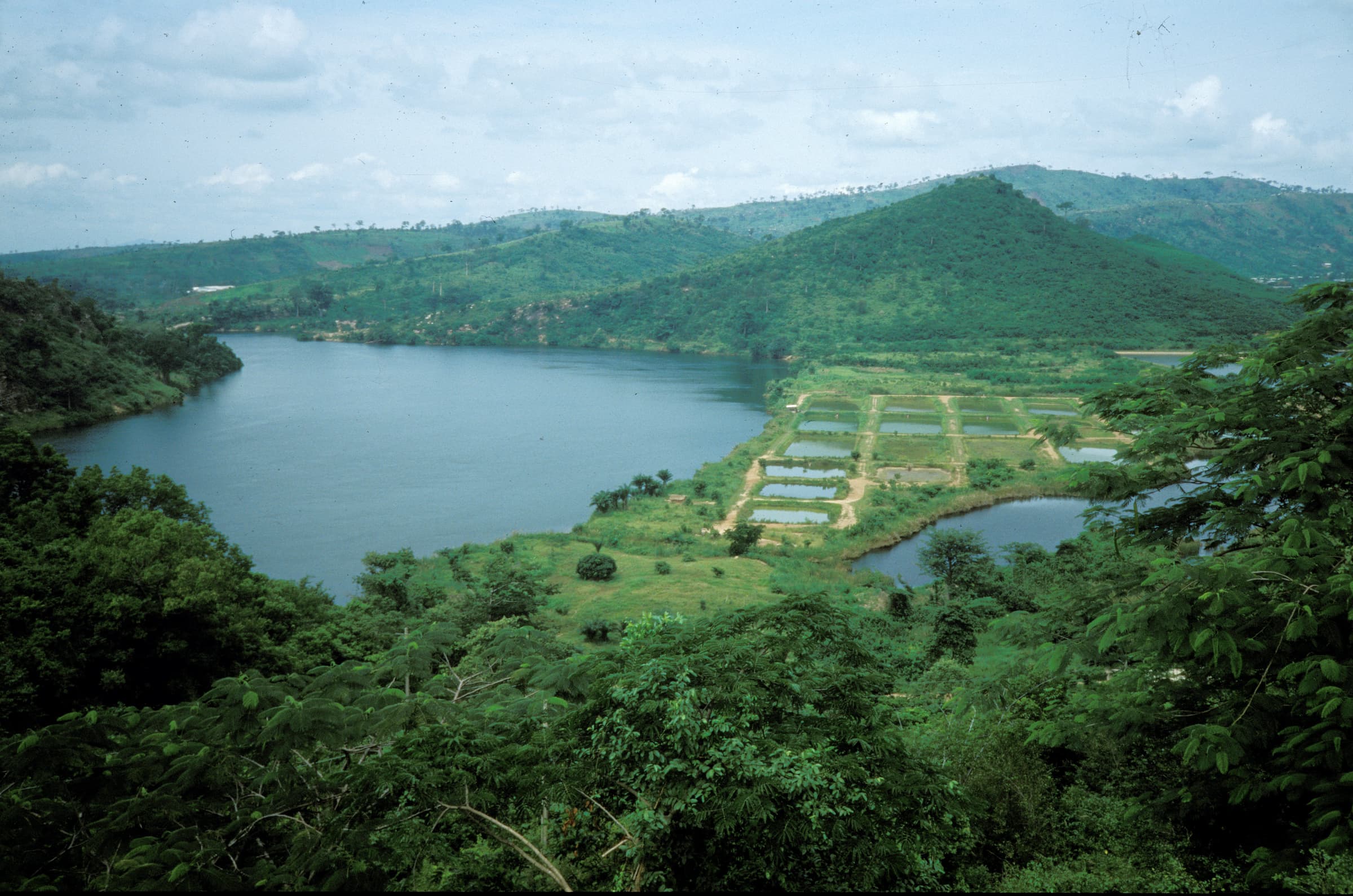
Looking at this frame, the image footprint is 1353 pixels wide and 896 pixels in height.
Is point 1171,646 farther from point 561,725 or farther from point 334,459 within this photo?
point 334,459

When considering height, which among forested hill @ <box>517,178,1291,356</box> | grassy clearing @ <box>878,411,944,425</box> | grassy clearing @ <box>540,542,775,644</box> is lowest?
grassy clearing @ <box>540,542,775,644</box>

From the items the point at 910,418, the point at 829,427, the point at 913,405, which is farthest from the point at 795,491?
the point at 913,405

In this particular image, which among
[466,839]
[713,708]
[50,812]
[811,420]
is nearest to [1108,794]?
[713,708]

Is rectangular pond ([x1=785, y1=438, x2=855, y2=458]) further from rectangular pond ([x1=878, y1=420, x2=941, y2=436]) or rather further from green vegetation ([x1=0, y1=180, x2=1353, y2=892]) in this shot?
green vegetation ([x1=0, y1=180, x2=1353, y2=892])

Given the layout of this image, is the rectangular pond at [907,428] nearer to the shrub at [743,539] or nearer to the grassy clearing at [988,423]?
the grassy clearing at [988,423]

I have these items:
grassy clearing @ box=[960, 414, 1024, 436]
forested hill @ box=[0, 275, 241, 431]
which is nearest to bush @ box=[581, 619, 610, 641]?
grassy clearing @ box=[960, 414, 1024, 436]

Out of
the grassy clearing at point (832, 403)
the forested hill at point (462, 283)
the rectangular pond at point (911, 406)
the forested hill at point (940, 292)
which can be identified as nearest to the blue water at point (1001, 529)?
the rectangular pond at point (911, 406)
